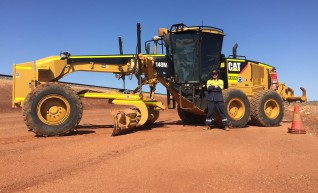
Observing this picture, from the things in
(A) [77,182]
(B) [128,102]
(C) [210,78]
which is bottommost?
(A) [77,182]

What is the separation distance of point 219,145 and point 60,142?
10.6 feet

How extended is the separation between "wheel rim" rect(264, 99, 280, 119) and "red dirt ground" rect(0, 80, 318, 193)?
11.1 feet

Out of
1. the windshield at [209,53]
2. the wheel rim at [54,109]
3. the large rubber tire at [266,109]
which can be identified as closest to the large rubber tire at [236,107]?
the large rubber tire at [266,109]

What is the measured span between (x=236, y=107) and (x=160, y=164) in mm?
5920

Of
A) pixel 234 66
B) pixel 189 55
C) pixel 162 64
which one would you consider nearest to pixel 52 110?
pixel 162 64

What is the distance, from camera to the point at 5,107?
23.3m

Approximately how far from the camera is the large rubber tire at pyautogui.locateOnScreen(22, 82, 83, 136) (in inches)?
330

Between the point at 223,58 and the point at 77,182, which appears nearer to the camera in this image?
the point at 77,182

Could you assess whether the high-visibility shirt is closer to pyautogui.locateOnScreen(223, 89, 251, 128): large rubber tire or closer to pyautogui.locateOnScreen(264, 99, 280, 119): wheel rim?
pyautogui.locateOnScreen(223, 89, 251, 128): large rubber tire

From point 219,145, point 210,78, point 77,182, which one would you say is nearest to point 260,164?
point 219,145

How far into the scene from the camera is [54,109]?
873cm

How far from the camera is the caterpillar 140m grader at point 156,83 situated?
8.64 m

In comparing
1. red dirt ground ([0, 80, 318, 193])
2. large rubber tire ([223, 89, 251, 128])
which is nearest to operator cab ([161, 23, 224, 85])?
large rubber tire ([223, 89, 251, 128])

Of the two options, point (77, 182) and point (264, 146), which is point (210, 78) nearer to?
point (264, 146)
